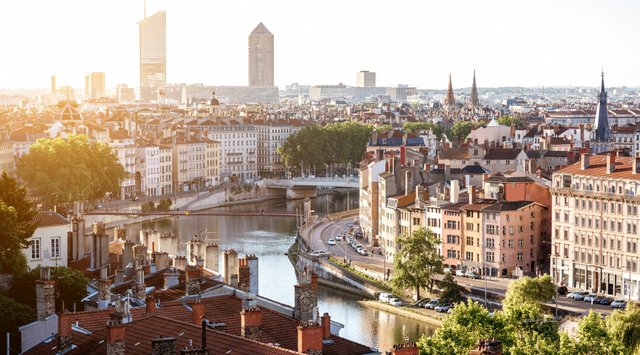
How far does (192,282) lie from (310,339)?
556 cm

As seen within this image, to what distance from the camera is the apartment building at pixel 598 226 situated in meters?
35.2

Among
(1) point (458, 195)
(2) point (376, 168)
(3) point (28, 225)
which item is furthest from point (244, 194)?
(3) point (28, 225)

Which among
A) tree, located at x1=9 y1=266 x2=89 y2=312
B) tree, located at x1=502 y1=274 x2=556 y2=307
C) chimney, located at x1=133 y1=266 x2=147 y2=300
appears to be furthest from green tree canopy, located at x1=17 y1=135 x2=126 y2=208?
chimney, located at x1=133 y1=266 x2=147 y2=300

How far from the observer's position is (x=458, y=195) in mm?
40562

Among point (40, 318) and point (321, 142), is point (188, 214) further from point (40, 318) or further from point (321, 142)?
point (40, 318)

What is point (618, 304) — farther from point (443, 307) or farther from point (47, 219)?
point (47, 219)

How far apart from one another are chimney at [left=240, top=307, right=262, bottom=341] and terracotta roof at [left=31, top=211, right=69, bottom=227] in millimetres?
12905

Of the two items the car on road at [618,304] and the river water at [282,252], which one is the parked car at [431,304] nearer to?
the river water at [282,252]

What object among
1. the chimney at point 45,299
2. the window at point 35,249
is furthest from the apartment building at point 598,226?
the chimney at point 45,299

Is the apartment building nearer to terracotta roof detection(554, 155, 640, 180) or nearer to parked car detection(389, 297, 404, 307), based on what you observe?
terracotta roof detection(554, 155, 640, 180)

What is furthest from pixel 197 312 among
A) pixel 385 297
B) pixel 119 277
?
pixel 385 297

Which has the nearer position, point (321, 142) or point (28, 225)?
point (28, 225)

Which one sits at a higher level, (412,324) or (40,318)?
(40,318)

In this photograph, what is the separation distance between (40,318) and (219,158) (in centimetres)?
6146
